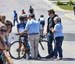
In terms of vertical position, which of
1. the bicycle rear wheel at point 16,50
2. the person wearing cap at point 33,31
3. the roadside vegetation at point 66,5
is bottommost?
the bicycle rear wheel at point 16,50

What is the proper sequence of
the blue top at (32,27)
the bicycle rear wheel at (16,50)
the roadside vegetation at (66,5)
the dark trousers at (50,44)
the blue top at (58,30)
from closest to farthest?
the blue top at (32,27)
the blue top at (58,30)
the bicycle rear wheel at (16,50)
the dark trousers at (50,44)
the roadside vegetation at (66,5)

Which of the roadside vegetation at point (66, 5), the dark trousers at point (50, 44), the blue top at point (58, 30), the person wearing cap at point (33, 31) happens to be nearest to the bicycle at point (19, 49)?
the person wearing cap at point (33, 31)

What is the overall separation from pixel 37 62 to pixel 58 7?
4485 cm

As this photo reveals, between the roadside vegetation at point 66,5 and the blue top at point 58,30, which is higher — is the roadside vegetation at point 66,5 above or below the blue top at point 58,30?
above

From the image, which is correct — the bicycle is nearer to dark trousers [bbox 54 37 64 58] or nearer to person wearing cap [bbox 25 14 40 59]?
person wearing cap [bbox 25 14 40 59]

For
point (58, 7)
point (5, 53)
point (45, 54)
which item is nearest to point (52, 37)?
point (45, 54)

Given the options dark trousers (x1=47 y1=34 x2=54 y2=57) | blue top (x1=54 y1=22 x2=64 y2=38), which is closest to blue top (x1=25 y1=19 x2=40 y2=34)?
blue top (x1=54 y1=22 x2=64 y2=38)

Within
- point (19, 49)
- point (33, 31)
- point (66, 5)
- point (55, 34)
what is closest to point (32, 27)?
point (33, 31)

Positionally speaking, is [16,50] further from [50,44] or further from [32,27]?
[50,44]

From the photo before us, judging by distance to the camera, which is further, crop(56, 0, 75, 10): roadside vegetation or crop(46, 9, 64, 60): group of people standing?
crop(56, 0, 75, 10): roadside vegetation

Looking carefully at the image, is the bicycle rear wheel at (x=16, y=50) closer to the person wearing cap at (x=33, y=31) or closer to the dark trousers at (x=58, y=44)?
the person wearing cap at (x=33, y=31)

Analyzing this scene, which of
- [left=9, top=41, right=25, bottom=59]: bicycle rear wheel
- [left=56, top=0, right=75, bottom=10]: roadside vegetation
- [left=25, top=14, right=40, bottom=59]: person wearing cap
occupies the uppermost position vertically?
[left=56, top=0, right=75, bottom=10]: roadside vegetation

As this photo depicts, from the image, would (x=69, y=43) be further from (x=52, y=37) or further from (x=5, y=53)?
(x=5, y=53)

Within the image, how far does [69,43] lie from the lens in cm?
2344
